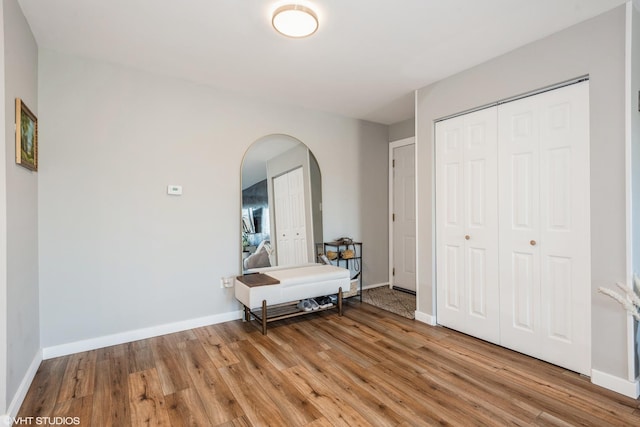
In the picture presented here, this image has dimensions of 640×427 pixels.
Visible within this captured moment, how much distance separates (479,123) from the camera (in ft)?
9.05

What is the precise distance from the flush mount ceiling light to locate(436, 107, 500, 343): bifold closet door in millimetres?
1673

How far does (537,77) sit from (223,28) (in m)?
2.36

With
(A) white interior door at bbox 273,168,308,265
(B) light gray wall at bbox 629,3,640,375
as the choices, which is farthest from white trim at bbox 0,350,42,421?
(B) light gray wall at bbox 629,3,640,375

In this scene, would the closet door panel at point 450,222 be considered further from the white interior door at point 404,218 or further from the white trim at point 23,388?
the white trim at point 23,388

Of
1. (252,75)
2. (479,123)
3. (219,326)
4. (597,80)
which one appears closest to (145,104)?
(252,75)

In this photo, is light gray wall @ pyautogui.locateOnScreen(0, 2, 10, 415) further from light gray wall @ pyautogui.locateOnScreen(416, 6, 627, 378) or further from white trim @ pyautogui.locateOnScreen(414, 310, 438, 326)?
light gray wall @ pyautogui.locateOnScreen(416, 6, 627, 378)

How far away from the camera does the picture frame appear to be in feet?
6.26

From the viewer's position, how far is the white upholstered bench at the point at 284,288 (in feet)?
9.70

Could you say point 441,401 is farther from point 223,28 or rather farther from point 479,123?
point 223,28

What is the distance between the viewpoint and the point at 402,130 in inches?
177

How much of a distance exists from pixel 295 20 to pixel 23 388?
2878 millimetres

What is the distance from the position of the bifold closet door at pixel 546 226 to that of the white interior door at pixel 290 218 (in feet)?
6.96

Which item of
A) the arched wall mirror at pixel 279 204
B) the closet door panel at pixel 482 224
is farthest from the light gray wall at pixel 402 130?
the closet door panel at pixel 482 224

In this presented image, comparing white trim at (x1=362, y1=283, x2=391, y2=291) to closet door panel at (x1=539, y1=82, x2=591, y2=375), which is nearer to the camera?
closet door panel at (x1=539, y1=82, x2=591, y2=375)
